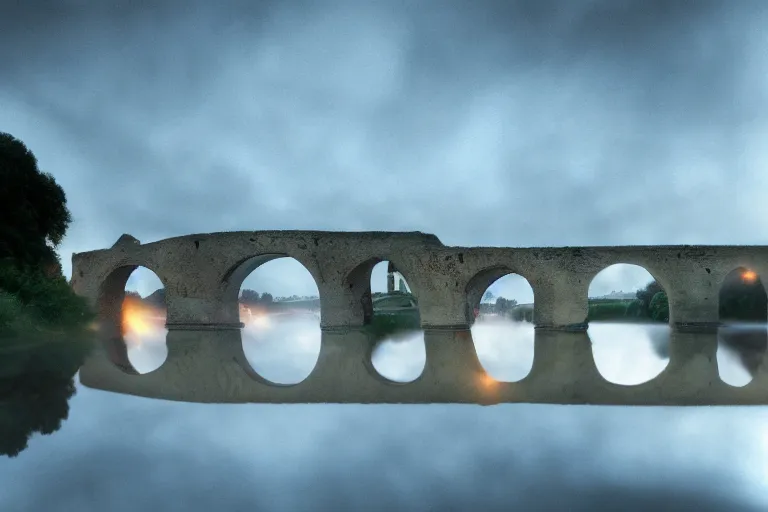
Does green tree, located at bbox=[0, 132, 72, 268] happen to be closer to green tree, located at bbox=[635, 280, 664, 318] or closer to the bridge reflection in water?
the bridge reflection in water

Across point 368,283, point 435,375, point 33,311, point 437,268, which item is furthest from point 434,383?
point 368,283

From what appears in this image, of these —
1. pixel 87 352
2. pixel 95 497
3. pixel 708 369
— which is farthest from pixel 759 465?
pixel 87 352

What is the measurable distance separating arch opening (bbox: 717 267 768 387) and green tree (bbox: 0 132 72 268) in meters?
23.6

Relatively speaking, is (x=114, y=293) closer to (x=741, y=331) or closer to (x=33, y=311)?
(x=33, y=311)

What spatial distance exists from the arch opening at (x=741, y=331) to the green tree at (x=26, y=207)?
2358 centimetres

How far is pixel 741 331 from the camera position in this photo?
1892cm

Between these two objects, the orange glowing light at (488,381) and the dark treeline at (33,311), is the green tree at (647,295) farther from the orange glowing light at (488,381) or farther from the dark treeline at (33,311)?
the dark treeline at (33,311)

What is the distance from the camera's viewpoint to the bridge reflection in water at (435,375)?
23.3 ft

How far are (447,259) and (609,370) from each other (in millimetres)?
10297

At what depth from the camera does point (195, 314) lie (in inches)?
824

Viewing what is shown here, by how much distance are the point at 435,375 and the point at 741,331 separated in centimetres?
1563

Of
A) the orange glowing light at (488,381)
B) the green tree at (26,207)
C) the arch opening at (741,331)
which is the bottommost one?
the orange glowing light at (488,381)

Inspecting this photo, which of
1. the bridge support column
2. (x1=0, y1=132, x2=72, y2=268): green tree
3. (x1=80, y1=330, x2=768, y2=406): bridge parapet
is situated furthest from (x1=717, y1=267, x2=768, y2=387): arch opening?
(x1=0, y1=132, x2=72, y2=268): green tree

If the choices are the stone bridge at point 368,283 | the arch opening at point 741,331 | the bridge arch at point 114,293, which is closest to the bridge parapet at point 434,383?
the stone bridge at point 368,283
